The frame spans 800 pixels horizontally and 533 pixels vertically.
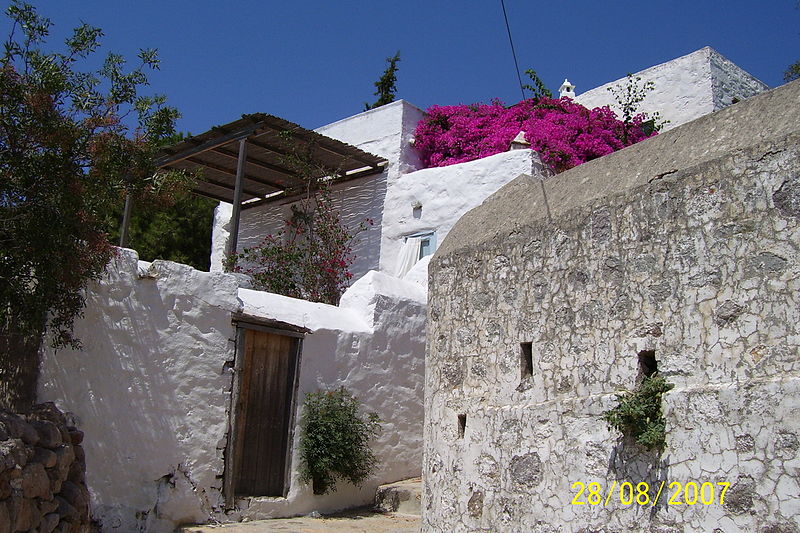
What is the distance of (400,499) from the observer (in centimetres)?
898

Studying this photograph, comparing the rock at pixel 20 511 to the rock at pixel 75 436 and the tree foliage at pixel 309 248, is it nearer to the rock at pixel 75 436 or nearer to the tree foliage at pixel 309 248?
the rock at pixel 75 436

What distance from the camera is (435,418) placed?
6406 millimetres

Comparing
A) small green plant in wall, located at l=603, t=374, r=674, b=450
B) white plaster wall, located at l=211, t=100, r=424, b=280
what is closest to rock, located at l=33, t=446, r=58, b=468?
small green plant in wall, located at l=603, t=374, r=674, b=450

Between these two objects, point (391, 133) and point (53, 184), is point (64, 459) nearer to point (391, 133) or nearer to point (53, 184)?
point (53, 184)

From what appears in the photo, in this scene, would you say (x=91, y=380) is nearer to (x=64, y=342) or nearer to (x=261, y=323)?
(x=64, y=342)

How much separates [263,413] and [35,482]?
10.9ft

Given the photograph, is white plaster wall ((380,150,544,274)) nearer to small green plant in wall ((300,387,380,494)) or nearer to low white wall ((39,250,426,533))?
low white wall ((39,250,426,533))

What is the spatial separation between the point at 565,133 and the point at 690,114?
2.89 metres

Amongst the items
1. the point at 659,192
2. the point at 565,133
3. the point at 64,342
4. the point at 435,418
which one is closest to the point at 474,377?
the point at 435,418

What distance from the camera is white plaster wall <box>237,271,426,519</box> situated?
8844mm

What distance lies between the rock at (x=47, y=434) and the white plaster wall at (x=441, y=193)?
7.92 metres

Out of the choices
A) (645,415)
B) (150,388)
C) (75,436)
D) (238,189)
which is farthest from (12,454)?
(238,189)

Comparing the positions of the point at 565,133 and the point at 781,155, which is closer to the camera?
the point at 781,155

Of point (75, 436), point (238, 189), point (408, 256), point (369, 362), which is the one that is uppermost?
point (238, 189)
